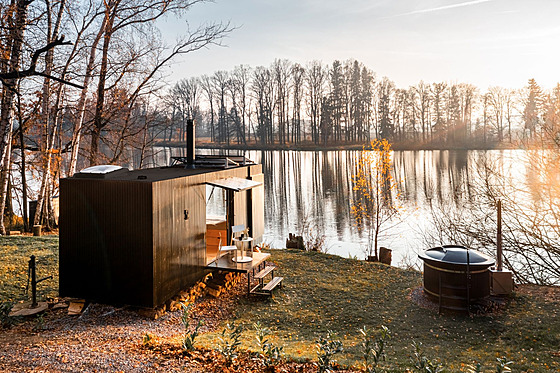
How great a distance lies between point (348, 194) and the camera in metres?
24.8

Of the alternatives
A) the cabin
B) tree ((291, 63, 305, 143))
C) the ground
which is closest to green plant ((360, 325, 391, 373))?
the ground

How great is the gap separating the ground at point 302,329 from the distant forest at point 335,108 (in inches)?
1457

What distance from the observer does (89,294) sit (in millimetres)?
7012

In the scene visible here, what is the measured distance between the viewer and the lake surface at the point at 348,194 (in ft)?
51.0

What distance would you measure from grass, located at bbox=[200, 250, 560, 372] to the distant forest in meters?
36.8

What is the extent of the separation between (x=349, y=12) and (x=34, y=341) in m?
19.3

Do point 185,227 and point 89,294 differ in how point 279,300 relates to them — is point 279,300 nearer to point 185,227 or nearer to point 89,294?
point 185,227

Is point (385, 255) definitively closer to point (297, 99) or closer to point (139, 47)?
point (139, 47)

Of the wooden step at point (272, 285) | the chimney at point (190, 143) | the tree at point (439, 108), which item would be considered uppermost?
the tree at point (439, 108)

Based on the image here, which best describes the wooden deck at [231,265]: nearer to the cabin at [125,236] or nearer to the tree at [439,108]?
the cabin at [125,236]

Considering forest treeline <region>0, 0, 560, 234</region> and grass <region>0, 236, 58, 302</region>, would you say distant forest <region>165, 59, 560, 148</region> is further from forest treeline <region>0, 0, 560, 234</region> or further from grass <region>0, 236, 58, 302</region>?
grass <region>0, 236, 58, 302</region>

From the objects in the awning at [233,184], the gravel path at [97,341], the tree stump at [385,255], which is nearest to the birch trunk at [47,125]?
the awning at [233,184]

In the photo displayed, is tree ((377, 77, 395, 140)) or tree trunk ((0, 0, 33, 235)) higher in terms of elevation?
tree ((377, 77, 395, 140))

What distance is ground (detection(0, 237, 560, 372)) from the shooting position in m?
→ 4.87
